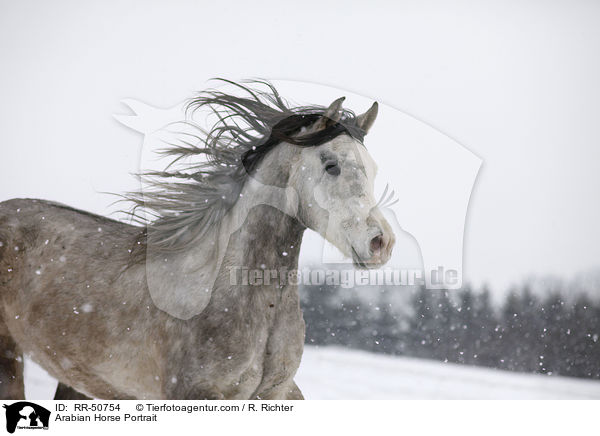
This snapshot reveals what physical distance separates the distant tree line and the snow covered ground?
8 cm

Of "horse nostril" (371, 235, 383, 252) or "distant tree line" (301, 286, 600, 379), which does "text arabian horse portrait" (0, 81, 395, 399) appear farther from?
"distant tree line" (301, 286, 600, 379)

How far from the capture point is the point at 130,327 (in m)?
1.86

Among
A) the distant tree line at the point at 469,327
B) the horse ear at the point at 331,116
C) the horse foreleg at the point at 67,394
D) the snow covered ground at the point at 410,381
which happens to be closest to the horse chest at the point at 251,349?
the horse ear at the point at 331,116

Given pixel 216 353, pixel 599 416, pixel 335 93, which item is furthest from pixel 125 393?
pixel 599 416

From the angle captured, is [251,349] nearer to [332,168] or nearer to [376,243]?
[376,243]

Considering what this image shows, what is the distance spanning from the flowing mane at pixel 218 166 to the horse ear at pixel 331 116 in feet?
0.04

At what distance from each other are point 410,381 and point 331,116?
2.95 metres

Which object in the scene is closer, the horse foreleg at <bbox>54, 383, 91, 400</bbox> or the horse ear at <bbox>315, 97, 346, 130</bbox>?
the horse ear at <bbox>315, 97, 346, 130</bbox>

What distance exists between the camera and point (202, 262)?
1857mm

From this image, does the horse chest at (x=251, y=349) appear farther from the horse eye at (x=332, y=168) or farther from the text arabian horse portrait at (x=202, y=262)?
the horse eye at (x=332, y=168)

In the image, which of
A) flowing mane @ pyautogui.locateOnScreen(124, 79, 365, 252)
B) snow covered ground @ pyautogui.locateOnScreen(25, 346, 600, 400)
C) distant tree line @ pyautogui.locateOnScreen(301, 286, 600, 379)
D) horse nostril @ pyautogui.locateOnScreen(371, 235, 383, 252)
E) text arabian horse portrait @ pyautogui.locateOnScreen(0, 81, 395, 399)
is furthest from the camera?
distant tree line @ pyautogui.locateOnScreen(301, 286, 600, 379)

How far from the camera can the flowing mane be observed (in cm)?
189

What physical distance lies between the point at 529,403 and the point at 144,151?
7.52 ft

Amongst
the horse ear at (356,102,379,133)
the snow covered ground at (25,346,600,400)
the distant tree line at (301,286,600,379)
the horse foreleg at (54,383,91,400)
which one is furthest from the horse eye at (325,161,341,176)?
the distant tree line at (301,286,600,379)
